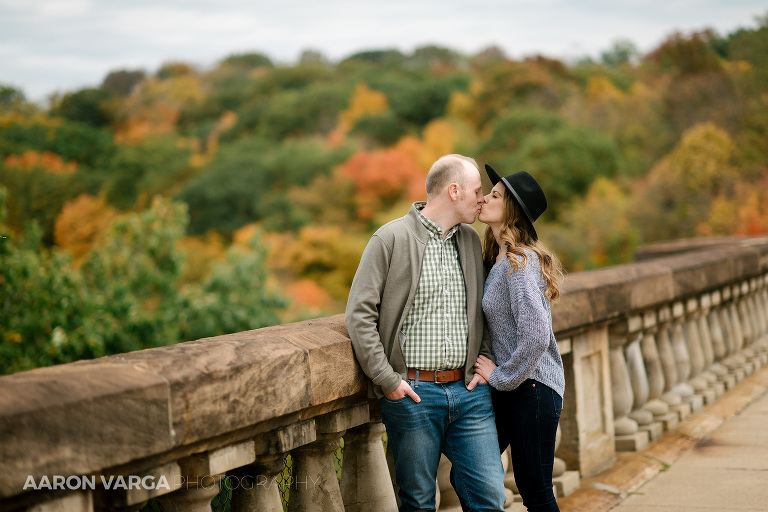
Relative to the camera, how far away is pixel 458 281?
274cm

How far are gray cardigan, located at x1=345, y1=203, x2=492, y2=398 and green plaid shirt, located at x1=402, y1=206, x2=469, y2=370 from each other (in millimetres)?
30

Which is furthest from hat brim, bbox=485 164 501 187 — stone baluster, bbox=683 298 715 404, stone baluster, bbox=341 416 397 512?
stone baluster, bbox=683 298 715 404

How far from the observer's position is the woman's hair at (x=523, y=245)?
2723 millimetres

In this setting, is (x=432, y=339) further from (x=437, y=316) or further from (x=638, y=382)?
(x=638, y=382)

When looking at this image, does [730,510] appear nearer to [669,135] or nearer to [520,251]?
[520,251]

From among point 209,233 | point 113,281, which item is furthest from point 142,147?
point 113,281

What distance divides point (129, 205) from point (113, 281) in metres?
32.7

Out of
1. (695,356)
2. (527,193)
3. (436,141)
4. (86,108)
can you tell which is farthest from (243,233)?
(527,193)

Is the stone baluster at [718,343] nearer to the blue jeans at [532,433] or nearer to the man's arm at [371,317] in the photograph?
the blue jeans at [532,433]

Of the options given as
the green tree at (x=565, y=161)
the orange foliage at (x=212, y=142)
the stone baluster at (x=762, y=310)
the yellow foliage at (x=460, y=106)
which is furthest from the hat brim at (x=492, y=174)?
the orange foliage at (x=212, y=142)

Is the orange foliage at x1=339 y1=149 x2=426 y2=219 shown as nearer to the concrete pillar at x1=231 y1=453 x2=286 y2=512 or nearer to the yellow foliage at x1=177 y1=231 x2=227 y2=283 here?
the yellow foliage at x1=177 y1=231 x2=227 y2=283

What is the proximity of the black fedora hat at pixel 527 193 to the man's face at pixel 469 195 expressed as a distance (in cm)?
11

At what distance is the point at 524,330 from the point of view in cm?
262

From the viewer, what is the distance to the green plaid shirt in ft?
8.66
